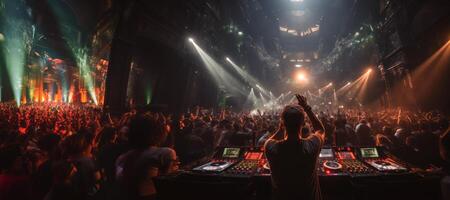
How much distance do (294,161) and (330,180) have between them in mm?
1091

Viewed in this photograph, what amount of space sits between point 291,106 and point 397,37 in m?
16.0

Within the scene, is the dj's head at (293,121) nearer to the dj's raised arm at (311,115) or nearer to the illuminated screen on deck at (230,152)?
the dj's raised arm at (311,115)

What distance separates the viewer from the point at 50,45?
21.5m

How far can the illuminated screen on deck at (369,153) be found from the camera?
369 cm

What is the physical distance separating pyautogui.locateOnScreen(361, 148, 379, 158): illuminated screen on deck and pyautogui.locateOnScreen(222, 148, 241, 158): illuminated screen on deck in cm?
200

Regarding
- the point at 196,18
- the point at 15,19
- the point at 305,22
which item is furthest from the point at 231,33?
the point at 305,22

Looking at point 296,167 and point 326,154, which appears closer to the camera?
point 296,167

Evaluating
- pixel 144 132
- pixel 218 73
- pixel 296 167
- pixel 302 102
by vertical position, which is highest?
pixel 218 73

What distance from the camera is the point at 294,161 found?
2.17 meters

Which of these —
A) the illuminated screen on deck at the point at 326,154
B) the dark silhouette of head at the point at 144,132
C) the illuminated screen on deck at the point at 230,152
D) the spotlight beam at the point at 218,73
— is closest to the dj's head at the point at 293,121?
the dark silhouette of head at the point at 144,132

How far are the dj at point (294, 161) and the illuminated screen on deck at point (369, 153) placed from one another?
6.31 ft

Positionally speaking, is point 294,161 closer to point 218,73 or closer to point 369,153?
point 369,153

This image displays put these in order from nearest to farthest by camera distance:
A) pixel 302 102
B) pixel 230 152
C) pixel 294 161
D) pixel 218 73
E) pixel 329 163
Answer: pixel 294 161 < pixel 302 102 < pixel 329 163 < pixel 230 152 < pixel 218 73

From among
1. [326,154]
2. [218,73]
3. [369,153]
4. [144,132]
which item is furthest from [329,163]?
[218,73]
